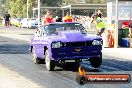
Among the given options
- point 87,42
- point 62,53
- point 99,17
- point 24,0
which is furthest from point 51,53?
point 24,0

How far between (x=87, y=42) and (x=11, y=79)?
289 centimetres

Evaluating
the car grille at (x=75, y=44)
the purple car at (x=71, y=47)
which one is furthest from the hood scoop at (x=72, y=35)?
the car grille at (x=75, y=44)

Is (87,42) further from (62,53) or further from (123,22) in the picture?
(123,22)

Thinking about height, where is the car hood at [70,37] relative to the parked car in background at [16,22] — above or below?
below

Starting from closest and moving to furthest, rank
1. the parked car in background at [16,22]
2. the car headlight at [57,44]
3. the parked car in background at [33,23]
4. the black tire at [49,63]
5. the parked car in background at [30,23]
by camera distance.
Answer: the car headlight at [57,44] < the black tire at [49,63] < the parked car in background at [33,23] < the parked car in background at [30,23] < the parked car in background at [16,22]

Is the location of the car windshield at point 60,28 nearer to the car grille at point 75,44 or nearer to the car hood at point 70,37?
the car hood at point 70,37

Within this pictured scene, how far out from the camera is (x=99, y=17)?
27.4 metres

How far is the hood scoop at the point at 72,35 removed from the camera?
42.3 feet

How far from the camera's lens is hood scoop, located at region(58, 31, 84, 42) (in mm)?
12886

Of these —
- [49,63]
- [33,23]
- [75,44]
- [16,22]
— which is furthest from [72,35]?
[16,22]

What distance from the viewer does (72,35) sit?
1312 centimetres

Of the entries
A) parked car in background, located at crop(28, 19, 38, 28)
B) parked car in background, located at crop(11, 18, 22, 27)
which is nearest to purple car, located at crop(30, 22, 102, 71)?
parked car in background, located at crop(28, 19, 38, 28)

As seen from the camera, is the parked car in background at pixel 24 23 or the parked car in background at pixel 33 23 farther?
the parked car in background at pixel 24 23

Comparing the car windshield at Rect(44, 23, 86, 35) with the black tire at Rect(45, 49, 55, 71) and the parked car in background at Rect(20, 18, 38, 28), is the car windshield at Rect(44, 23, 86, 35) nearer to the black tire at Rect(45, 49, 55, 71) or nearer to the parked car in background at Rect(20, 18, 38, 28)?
the black tire at Rect(45, 49, 55, 71)
